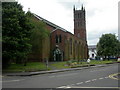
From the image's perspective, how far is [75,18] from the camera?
114m

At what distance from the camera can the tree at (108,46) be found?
9194cm

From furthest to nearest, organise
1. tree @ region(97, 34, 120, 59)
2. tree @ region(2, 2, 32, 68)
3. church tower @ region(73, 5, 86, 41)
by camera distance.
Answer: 1. church tower @ region(73, 5, 86, 41)
2. tree @ region(97, 34, 120, 59)
3. tree @ region(2, 2, 32, 68)

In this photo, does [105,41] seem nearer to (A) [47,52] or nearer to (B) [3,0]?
(A) [47,52]

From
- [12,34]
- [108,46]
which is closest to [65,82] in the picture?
[12,34]

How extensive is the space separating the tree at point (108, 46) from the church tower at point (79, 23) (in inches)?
649

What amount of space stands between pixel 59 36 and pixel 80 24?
45869 mm

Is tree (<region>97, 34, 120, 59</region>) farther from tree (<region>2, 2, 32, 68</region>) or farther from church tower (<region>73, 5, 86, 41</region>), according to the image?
tree (<region>2, 2, 32, 68</region>)

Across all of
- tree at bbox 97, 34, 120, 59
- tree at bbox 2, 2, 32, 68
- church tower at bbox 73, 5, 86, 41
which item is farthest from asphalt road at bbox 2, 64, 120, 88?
church tower at bbox 73, 5, 86, 41

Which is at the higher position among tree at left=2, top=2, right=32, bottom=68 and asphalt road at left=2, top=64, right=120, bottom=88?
tree at left=2, top=2, right=32, bottom=68

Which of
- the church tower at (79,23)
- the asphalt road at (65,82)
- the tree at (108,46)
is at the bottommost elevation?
the asphalt road at (65,82)

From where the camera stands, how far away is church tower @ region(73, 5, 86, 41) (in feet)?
366

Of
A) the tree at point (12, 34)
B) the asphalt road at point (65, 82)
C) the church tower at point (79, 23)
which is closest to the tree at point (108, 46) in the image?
the church tower at point (79, 23)

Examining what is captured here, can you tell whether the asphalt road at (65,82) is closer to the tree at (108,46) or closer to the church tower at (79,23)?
the tree at (108,46)

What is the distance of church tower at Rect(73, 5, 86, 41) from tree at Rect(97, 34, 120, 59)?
16478 millimetres
